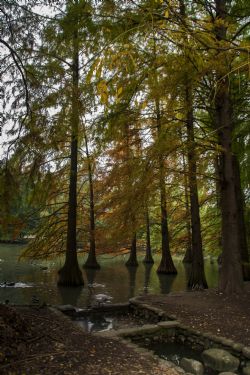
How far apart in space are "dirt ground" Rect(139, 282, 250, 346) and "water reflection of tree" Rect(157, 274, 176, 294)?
10.5 feet

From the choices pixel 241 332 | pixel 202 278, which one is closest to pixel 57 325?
pixel 241 332

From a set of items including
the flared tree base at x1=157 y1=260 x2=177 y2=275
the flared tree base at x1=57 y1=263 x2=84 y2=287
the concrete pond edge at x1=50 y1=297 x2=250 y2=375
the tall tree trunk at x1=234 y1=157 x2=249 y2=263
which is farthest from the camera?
the flared tree base at x1=157 y1=260 x2=177 y2=275

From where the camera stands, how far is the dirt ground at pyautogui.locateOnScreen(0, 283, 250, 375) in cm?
399

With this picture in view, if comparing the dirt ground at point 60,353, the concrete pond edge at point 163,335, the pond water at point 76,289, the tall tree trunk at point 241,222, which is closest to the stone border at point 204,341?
the concrete pond edge at point 163,335

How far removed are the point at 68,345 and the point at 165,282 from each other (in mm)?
9914

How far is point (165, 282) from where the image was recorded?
1424cm

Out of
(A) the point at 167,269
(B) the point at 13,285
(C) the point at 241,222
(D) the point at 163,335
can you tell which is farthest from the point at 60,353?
(A) the point at 167,269

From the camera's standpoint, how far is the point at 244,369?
4.95 meters

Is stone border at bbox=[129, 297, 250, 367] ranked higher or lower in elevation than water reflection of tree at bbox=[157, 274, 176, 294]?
lower

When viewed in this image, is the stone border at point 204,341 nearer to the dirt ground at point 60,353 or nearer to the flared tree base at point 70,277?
the dirt ground at point 60,353

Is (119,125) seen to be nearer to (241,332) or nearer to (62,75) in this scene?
(62,75)

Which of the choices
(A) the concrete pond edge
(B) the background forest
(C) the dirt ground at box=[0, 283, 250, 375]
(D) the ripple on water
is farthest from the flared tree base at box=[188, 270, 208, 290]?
(D) the ripple on water

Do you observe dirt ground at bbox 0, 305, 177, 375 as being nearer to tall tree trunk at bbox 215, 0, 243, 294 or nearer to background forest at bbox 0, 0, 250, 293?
background forest at bbox 0, 0, 250, 293

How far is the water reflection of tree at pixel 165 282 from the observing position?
12.2 metres
